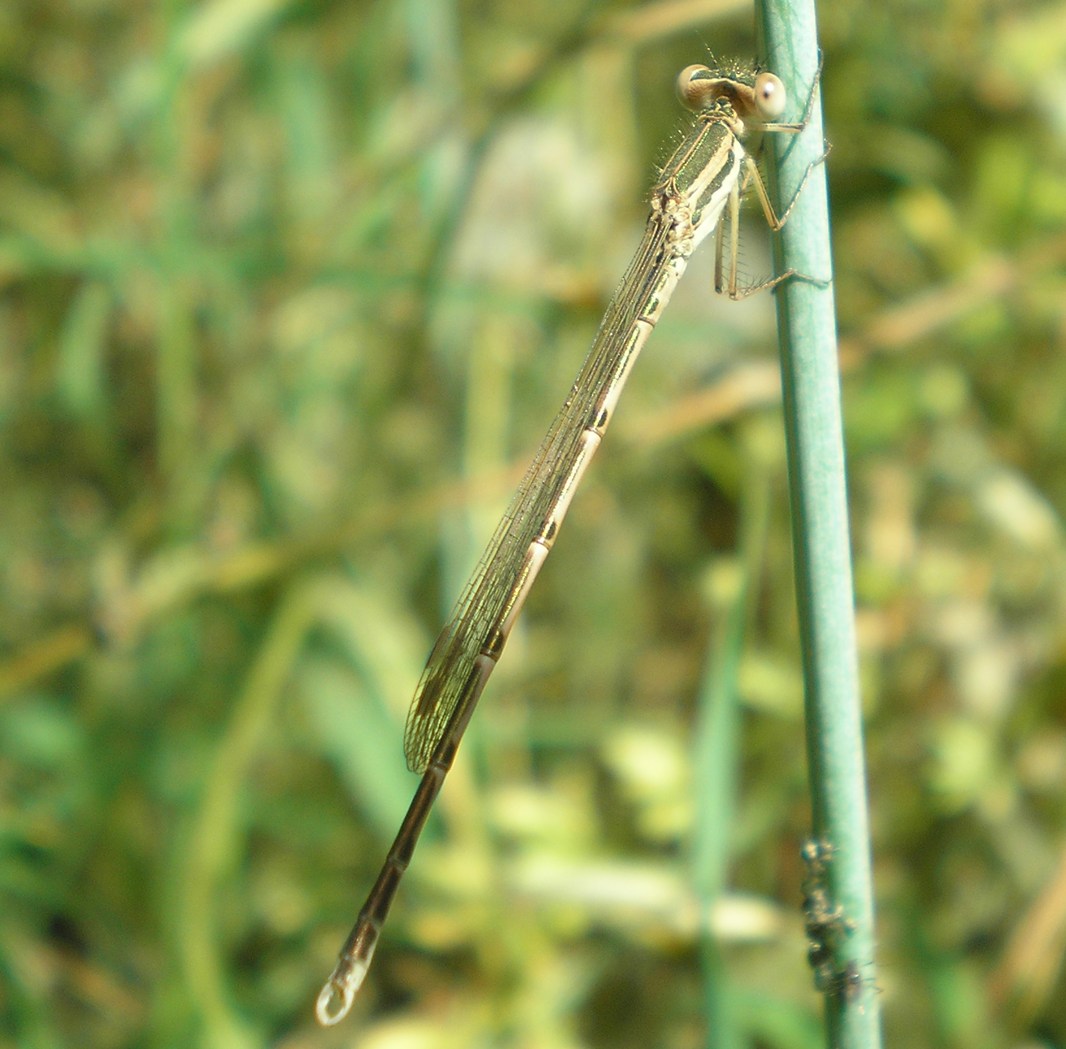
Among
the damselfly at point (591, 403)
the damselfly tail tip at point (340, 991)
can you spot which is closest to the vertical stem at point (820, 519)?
the damselfly tail tip at point (340, 991)

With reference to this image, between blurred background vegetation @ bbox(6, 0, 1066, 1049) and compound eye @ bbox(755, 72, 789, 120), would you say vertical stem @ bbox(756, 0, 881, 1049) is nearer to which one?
compound eye @ bbox(755, 72, 789, 120)

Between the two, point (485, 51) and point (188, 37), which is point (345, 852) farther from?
point (485, 51)

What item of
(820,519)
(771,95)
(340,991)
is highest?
(771,95)

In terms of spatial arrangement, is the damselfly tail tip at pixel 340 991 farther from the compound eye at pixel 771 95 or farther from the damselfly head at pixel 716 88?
the damselfly head at pixel 716 88

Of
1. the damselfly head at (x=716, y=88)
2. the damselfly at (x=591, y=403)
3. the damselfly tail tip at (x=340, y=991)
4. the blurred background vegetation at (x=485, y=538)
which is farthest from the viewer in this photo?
the blurred background vegetation at (x=485, y=538)

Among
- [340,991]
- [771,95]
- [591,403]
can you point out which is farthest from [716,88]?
[340,991]

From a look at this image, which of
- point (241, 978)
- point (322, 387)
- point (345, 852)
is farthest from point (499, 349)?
point (241, 978)

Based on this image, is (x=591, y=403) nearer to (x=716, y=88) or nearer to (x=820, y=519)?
(x=716, y=88)

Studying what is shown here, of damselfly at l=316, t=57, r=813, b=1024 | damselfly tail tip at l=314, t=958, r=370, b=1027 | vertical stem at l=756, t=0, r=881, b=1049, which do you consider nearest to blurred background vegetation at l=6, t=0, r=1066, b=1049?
damselfly at l=316, t=57, r=813, b=1024
